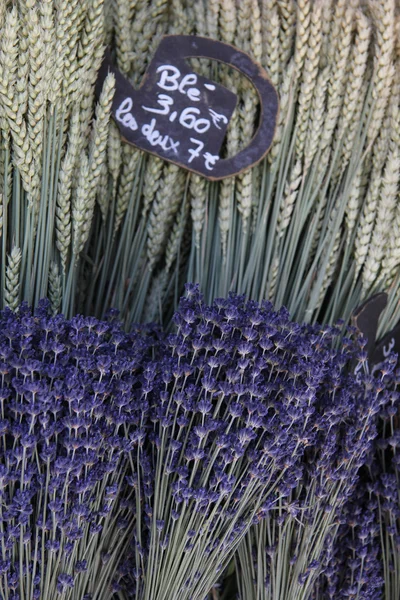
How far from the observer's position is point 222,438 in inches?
36.2

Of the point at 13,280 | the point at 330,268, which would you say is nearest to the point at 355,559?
the point at 330,268

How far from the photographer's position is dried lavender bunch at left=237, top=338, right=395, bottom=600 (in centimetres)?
100

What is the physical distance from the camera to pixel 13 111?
1.07 metres

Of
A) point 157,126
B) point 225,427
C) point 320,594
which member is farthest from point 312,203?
point 320,594

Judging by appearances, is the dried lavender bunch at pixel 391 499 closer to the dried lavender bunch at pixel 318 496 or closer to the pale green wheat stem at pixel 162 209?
the dried lavender bunch at pixel 318 496

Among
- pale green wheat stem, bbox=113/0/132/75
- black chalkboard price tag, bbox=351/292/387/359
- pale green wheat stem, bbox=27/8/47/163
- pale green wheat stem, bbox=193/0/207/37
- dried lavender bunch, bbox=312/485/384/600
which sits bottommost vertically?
Result: dried lavender bunch, bbox=312/485/384/600

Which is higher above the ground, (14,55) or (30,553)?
(14,55)

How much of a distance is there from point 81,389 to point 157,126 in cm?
54

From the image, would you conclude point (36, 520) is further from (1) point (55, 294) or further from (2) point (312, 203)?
(2) point (312, 203)

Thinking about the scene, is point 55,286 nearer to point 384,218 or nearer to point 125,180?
point 125,180

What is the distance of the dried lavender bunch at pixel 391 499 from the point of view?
43.2 inches

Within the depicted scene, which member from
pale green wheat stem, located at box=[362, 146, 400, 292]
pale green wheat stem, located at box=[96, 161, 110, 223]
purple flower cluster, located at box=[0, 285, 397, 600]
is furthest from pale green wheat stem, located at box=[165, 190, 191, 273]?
pale green wheat stem, located at box=[362, 146, 400, 292]

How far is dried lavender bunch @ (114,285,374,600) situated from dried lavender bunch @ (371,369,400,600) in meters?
0.11

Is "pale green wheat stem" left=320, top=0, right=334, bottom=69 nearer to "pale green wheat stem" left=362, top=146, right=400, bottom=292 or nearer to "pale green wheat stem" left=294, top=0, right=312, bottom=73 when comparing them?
"pale green wheat stem" left=294, top=0, right=312, bottom=73
